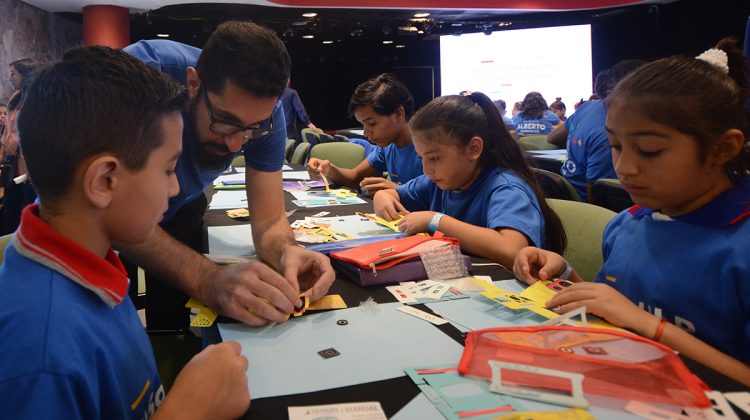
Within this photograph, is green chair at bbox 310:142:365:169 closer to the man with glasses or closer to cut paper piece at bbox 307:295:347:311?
the man with glasses

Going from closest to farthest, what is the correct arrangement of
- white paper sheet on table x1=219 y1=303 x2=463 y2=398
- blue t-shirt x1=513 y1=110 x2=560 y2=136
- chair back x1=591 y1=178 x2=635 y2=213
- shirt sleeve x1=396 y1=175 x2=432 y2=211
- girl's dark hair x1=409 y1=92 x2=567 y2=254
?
white paper sheet on table x1=219 y1=303 x2=463 y2=398, girl's dark hair x1=409 y1=92 x2=567 y2=254, chair back x1=591 y1=178 x2=635 y2=213, shirt sleeve x1=396 y1=175 x2=432 y2=211, blue t-shirt x1=513 y1=110 x2=560 y2=136

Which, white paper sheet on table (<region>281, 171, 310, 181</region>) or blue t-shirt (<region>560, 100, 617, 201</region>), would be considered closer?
white paper sheet on table (<region>281, 171, 310, 181</region>)

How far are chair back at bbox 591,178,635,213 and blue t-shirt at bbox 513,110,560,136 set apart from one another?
15.8 ft

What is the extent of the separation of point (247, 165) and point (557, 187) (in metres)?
1.34

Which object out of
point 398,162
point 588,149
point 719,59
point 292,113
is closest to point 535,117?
point 292,113

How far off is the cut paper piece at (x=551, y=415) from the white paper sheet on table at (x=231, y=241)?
3.58 feet

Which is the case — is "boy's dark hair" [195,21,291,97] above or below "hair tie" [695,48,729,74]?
above

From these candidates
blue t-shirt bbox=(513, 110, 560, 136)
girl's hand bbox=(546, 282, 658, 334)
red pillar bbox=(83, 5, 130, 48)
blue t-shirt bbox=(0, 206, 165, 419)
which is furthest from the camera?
red pillar bbox=(83, 5, 130, 48)

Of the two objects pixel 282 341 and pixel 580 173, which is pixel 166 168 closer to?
pixel 282 341

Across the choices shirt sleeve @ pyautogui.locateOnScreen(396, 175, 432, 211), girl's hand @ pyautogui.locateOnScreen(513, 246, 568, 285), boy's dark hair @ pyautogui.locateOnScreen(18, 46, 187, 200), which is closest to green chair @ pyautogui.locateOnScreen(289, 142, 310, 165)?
shirt sleeve @ pyautogui.locateOnScreen(396, 175, 432, 211)

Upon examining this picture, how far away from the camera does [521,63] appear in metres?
8.85

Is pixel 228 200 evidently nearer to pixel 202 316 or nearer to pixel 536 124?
pixel 202 316

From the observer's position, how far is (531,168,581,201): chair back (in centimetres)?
231

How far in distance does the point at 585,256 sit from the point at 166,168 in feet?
4.45
